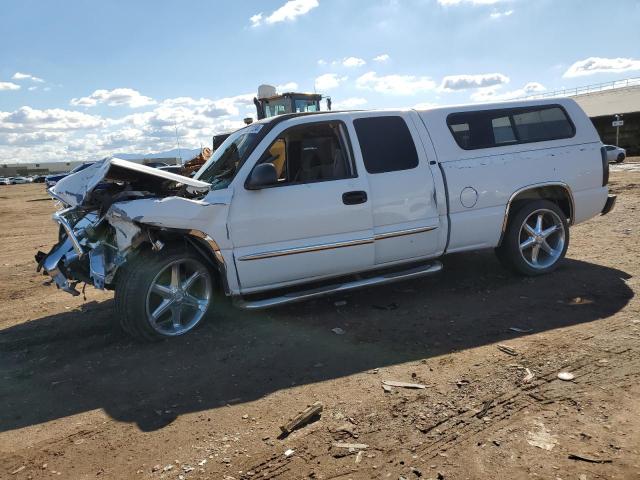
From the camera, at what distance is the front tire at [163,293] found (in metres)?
4.30

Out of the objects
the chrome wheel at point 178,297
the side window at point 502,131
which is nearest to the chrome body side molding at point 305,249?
the chrome wheel at point 178,297

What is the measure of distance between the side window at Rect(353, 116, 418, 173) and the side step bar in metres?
1.08

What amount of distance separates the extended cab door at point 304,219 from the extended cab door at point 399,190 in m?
0.13

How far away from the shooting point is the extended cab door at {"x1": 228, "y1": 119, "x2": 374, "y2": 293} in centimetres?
452

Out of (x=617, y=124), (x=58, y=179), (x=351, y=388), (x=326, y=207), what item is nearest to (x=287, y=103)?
(x=58, y=179)

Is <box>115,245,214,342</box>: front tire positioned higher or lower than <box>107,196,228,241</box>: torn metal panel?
lower

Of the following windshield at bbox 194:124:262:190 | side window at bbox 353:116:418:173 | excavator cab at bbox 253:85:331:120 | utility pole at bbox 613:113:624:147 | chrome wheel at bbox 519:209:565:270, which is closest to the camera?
windshield at bbox 194:124:262:190

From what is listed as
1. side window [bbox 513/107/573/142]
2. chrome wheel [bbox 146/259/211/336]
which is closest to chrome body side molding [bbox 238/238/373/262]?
chrome wheel [bbox 146/259/211/336]

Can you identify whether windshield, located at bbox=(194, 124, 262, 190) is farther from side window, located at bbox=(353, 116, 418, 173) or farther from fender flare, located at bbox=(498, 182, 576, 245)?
fender flare, located at bbox=(498, 182, 576, 245)

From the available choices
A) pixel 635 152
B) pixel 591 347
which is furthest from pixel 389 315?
pixel 635 152

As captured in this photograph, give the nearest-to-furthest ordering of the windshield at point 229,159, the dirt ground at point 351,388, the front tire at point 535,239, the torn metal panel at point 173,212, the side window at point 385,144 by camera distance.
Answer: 1. the dirt ground at point 351,388
2. the torn metal panel at point 173,212
3. the windshield at point 229,159
4. the side window at point 385,144
5. the front tire at point 535,239

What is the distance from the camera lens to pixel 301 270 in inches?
187

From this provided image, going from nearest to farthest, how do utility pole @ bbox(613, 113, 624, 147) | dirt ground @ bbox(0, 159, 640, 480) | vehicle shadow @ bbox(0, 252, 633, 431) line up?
1. dirt ground @ bbox(0, 159, 640, 480)
2. vehicle shadow @ bbox(0, 252, 633, 431)
3. utility pole @ bbox(613, 113, 624, 147)

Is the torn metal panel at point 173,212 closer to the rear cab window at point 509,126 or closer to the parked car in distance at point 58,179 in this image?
the parked car in distance at point 58,179
